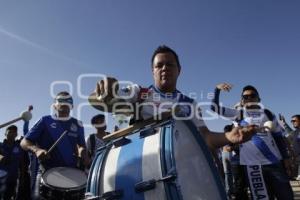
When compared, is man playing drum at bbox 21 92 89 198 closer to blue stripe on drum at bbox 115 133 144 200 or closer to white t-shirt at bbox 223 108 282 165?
blue stripe on drum at bbox 115 133 144 200

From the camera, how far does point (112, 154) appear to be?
2877 millimetres

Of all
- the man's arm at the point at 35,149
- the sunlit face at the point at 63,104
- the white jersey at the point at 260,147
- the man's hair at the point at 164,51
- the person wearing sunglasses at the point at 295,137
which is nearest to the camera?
the man's hair at the point at 164,51

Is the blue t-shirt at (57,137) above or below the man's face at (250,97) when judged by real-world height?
below

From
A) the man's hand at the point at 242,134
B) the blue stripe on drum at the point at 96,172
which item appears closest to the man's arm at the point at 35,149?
the blue stripe on drum at the point at 96,172

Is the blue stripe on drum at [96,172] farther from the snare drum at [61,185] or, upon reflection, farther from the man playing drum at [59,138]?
the man playing drum at [59,138]

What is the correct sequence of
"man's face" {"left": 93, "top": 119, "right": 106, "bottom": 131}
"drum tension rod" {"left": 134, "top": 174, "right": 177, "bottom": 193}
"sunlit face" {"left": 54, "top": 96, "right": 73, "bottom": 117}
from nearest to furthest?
"drum tension rod" {"left": 134, "top": 174, "right": 177, "bottom": 193} → "sunlit face" {"left": 54, "top": 96, "right": 73, "bottom": 117} → "man's face" {"left": 93, "top": 119, "right": 106, "bottom": 131}

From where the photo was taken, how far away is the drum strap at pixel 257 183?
5254 millimetres

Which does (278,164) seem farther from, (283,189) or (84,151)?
(84,151)

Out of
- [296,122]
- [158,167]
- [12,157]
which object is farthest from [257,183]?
[12,157]

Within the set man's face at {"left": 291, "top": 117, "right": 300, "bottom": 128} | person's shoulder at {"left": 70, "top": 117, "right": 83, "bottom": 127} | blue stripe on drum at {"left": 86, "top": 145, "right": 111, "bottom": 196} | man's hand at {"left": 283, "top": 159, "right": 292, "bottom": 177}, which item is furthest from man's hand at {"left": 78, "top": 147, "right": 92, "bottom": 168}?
man's face at {"left": 291, "top": 117, "right": 300, "bottom": 128}

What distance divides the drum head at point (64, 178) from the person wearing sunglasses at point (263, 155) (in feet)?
7.74

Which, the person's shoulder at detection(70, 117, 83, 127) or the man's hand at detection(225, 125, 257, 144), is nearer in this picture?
the man's hand at detection(225, 125, 257, 144)

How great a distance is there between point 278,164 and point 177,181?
3563 mm

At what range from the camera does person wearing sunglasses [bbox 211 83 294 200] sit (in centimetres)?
517
